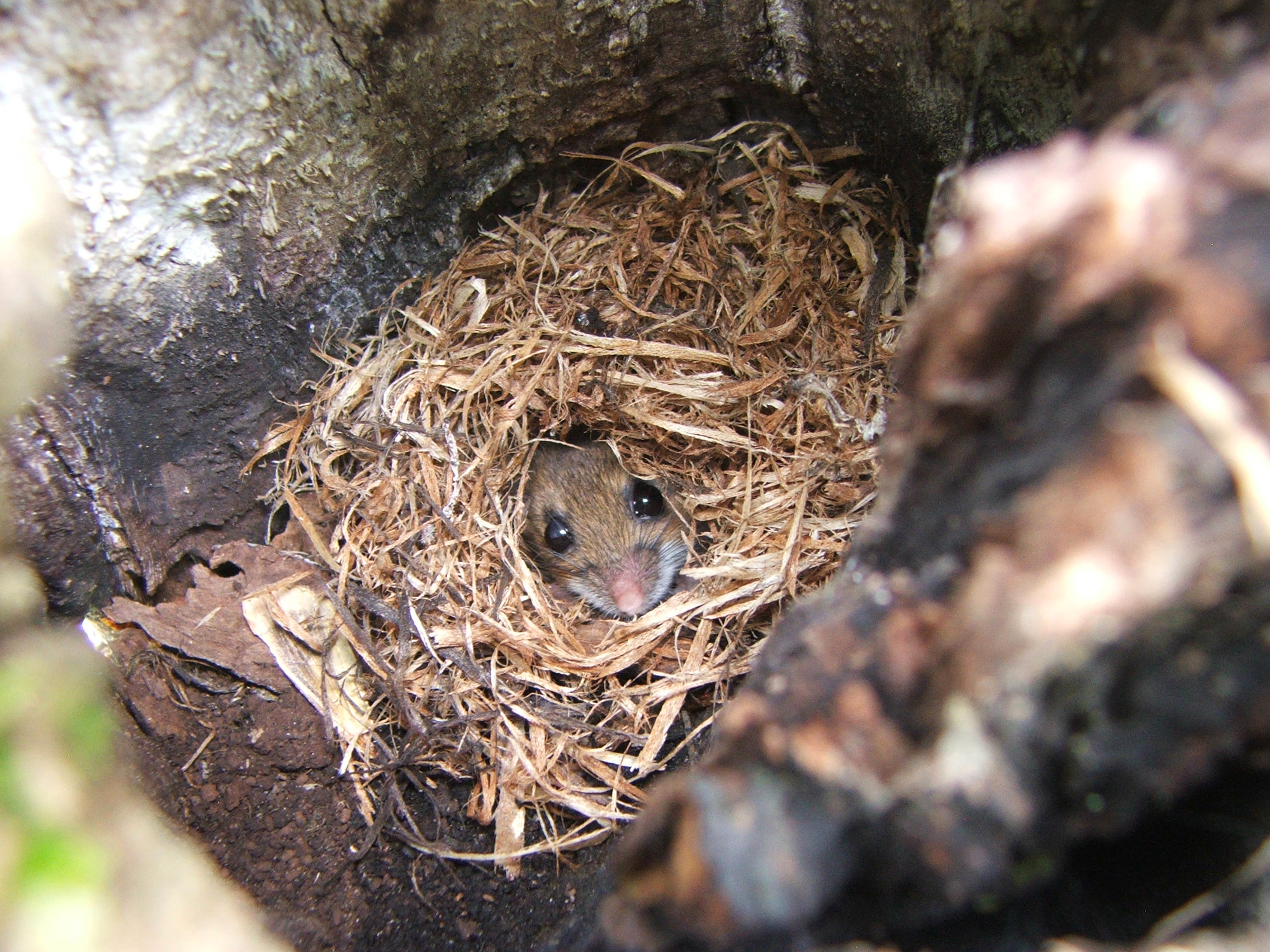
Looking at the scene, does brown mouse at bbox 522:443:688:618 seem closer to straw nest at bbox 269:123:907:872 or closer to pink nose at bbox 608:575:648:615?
pink nose at bbox 608:575:648:615

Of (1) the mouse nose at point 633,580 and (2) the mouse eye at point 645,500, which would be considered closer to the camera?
(1) the mouse nose at point 633,580

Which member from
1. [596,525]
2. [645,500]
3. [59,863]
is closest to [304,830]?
[59,863]

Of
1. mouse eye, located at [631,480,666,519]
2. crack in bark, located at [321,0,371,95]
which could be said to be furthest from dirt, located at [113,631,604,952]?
crack in bark, located at [321,0,371,95]

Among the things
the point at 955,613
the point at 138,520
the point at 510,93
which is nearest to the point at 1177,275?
the point at 955,613

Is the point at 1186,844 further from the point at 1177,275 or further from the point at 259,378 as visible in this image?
the point at 259,378

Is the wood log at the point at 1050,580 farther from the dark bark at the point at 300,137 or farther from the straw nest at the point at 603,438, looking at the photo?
the straw nest at the point at 603,438

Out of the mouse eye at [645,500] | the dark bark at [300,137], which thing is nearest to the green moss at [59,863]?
the dark bark at [300,137]
